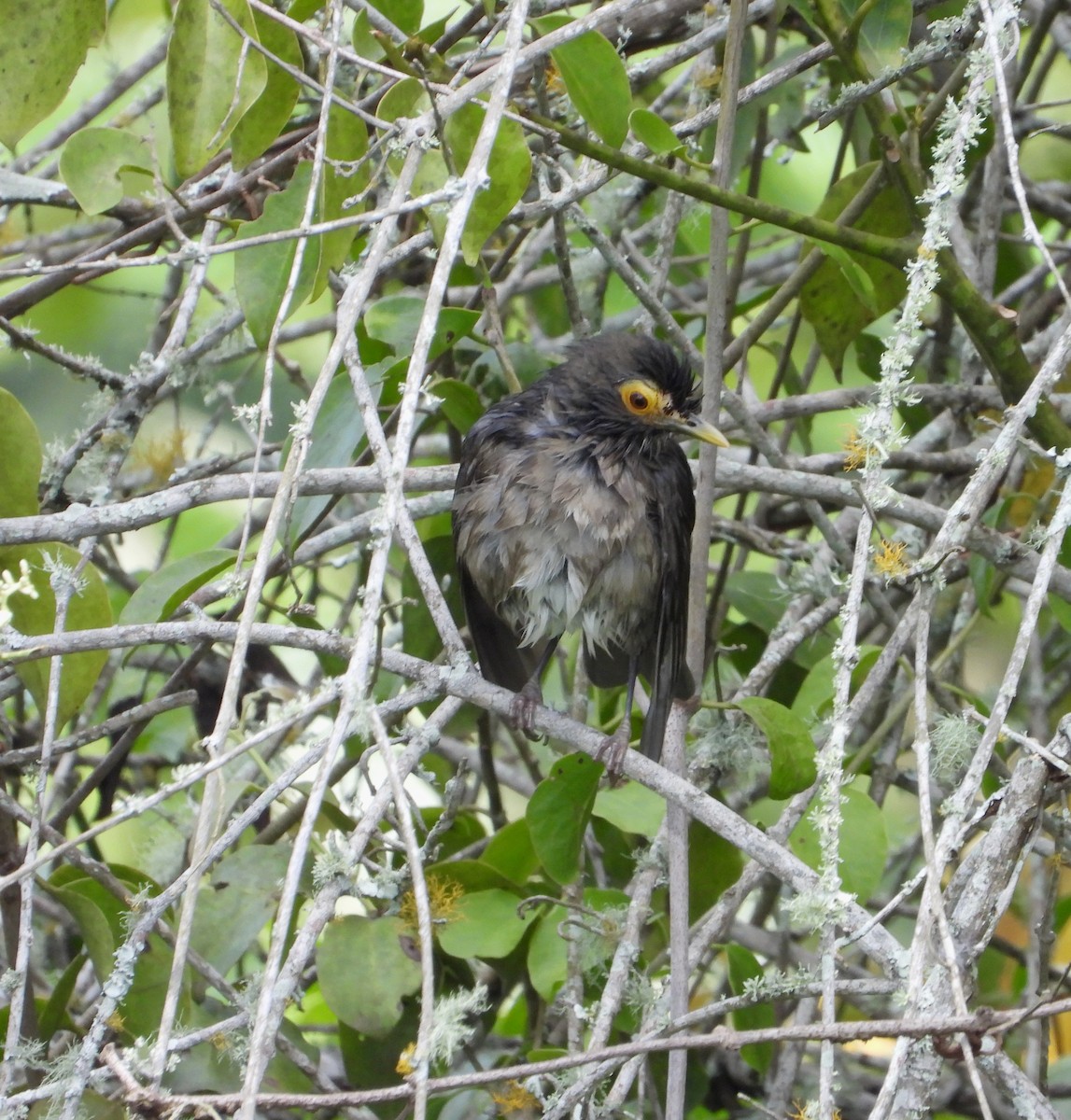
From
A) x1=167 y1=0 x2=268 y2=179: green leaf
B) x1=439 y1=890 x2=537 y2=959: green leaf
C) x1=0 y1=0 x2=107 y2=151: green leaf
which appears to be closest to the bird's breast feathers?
x1=439 y1=890 x2=537 y2=959: green leaf

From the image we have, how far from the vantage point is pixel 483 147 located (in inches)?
84.4

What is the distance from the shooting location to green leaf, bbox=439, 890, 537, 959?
325cm

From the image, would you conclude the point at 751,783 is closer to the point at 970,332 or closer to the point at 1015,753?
A: the point at 1015,753

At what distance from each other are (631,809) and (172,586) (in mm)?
1361

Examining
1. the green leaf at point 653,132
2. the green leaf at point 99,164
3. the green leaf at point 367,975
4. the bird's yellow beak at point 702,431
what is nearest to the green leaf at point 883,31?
the green leaf at point 653,132

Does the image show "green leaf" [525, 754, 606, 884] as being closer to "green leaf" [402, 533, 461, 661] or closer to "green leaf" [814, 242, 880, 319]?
"green leaf" [402, 533, 461, 661]

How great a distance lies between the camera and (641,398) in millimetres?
4055

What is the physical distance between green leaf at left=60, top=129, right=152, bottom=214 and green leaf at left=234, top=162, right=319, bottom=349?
372mm

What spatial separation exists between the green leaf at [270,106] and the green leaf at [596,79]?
700mm

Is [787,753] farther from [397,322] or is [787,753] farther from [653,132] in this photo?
[397,322]

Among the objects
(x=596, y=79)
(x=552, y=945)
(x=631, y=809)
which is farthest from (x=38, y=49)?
(x=552, y=945)

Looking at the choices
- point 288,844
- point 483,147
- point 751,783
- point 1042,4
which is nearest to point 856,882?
point 751,783

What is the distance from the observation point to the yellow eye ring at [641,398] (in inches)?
160

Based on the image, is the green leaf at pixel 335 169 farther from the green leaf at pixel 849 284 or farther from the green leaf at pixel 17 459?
the green leaf at pixel 849 284
